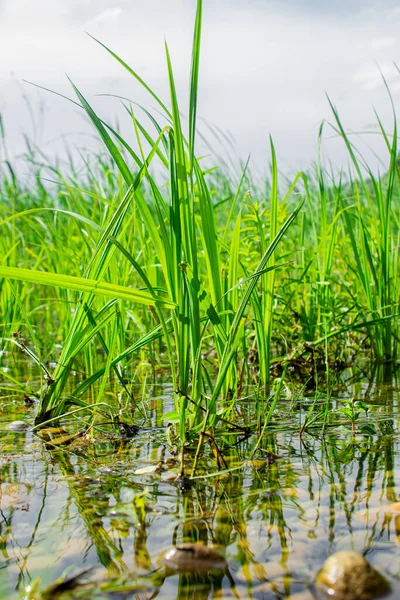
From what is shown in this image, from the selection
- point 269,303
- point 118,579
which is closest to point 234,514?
point 118,579

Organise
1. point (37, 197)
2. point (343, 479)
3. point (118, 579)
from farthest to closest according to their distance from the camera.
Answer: point (37, 197)
point (343, 479)
point (118, 579)

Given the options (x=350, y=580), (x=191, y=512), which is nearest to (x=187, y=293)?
(x=191, y=512)

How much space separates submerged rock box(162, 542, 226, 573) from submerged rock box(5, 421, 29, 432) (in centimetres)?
98

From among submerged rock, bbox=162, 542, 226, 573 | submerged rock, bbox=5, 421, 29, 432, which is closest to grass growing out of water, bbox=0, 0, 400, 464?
submerged rock, bbox=5, 421, 29, 432

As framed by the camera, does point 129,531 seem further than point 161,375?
No

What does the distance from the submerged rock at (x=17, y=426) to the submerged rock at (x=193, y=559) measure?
979 millimetres

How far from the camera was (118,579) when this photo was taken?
104cm

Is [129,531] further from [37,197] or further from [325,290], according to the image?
[37,197]

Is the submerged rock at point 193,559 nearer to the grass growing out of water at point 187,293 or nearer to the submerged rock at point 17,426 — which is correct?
the grass growing out of water at point 187,293

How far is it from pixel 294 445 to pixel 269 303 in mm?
621

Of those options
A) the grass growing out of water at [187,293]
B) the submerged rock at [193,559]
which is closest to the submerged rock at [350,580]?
the submerged rock at [193,559]

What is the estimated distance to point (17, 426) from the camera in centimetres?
194

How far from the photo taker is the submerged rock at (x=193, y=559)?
106cm

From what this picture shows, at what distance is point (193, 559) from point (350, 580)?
269mm
